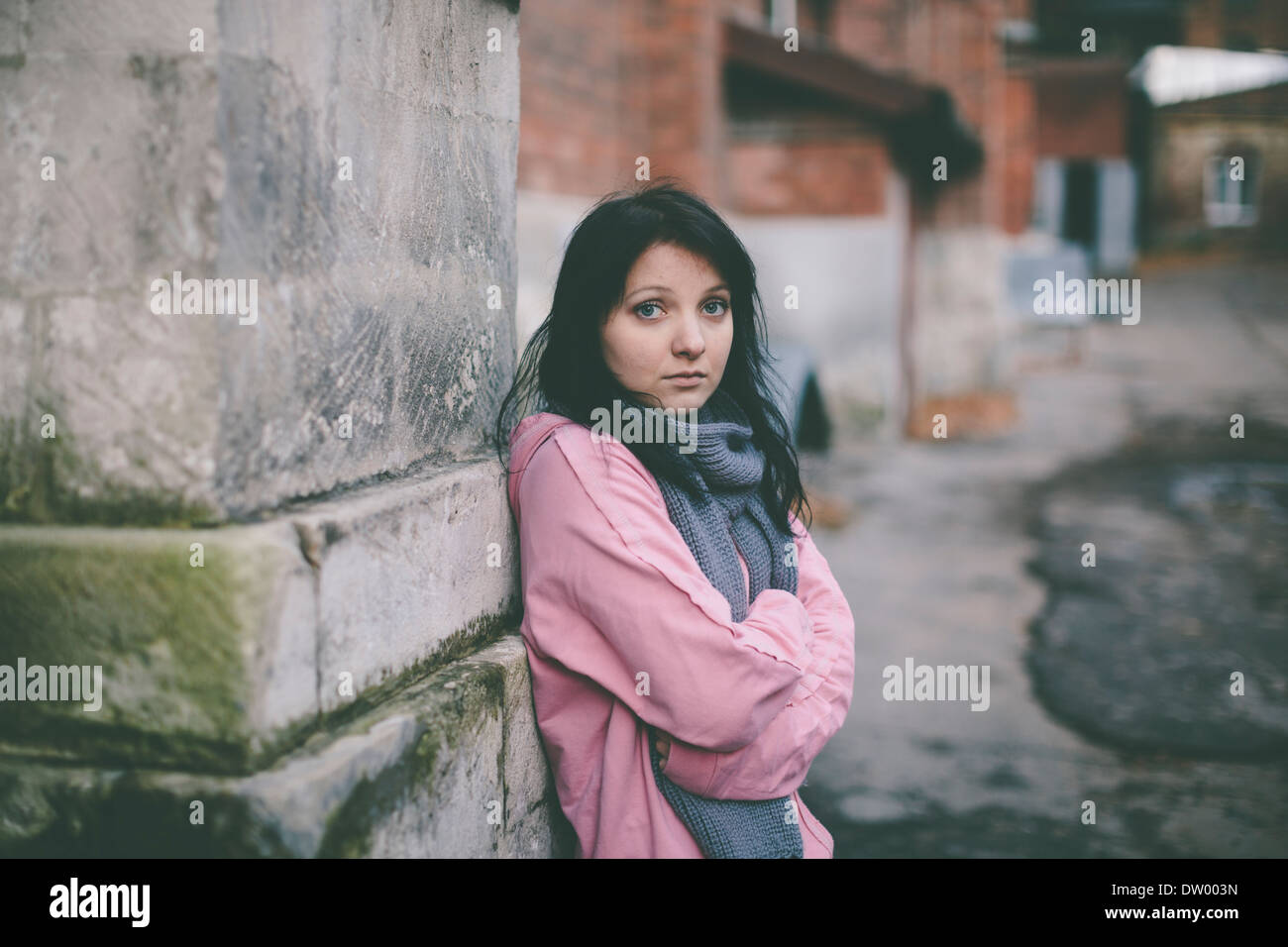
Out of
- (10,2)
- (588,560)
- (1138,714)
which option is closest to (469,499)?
(588,560)

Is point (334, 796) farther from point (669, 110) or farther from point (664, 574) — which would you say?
point (669, 110)

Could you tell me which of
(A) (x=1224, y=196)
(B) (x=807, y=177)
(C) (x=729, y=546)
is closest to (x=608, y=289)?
(C) (x=729, y=546)

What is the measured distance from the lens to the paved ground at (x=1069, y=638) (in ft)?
10.0

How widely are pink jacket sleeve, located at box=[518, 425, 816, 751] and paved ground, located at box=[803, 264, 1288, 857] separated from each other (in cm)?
83

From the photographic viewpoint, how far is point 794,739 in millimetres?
1483

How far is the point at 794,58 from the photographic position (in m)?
8.01

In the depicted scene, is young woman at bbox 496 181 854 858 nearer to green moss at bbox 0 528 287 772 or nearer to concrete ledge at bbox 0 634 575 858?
concrete ledge at bbox 0 634 575 858

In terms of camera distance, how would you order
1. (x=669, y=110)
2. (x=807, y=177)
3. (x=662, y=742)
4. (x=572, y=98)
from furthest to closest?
(x=807, y=177), (x=669, y=110), (x=572, y=98), (x=662, y=742)

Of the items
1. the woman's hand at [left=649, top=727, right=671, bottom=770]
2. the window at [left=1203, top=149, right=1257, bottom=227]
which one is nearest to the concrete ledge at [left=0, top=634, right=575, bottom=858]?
the woman's hand at [left=649, top=727, right=671, bottom=770]

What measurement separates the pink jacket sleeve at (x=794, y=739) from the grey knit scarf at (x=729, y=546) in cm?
3

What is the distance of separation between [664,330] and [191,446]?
73 cm

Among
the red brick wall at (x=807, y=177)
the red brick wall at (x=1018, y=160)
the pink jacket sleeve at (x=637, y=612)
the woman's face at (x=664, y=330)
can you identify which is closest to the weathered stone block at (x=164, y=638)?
the pink jacket sleeve at (x=637, y=612)

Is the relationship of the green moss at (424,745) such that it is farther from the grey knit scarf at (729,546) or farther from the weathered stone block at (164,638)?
the grey knit scarf at (729,546)

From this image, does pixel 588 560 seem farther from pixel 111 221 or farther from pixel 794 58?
pixel 794 58
